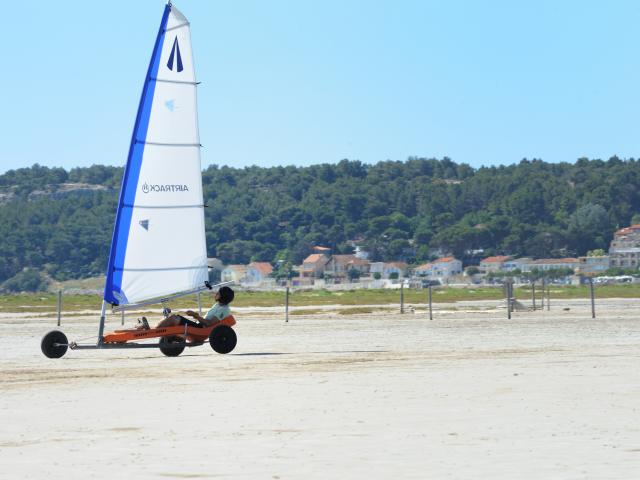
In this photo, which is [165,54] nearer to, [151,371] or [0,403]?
[151,371]

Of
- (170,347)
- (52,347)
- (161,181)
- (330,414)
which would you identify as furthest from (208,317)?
(330,414)

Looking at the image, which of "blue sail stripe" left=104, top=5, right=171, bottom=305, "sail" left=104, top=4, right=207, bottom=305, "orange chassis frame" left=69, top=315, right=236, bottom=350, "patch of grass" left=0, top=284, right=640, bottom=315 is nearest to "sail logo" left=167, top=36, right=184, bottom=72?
"sail" left=104, top=4, right=207, bottom=305

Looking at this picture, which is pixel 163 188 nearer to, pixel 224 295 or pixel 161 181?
pixel 161 181

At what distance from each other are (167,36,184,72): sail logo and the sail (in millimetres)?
17

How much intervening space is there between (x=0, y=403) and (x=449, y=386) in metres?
4.86

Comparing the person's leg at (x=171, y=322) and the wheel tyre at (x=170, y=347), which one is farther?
the person's leg at (x=171, y=322)

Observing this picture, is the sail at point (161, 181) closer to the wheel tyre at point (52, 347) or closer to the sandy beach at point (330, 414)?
the wheel tyre at point (52, 347)

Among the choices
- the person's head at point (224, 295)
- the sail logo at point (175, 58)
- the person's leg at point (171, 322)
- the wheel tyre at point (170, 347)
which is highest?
the sail logo at point (175, 58)

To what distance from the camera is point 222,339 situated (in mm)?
22094

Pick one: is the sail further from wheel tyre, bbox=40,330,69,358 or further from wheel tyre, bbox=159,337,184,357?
wheel tyre, bbox=159,337,184,357

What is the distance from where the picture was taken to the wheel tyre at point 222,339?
22.1 metres

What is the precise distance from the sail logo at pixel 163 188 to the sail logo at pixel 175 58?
6.42 feet

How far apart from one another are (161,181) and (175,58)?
2.08 m

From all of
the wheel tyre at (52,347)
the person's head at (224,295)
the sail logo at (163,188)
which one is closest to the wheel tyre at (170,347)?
the person's head at (224,295)
